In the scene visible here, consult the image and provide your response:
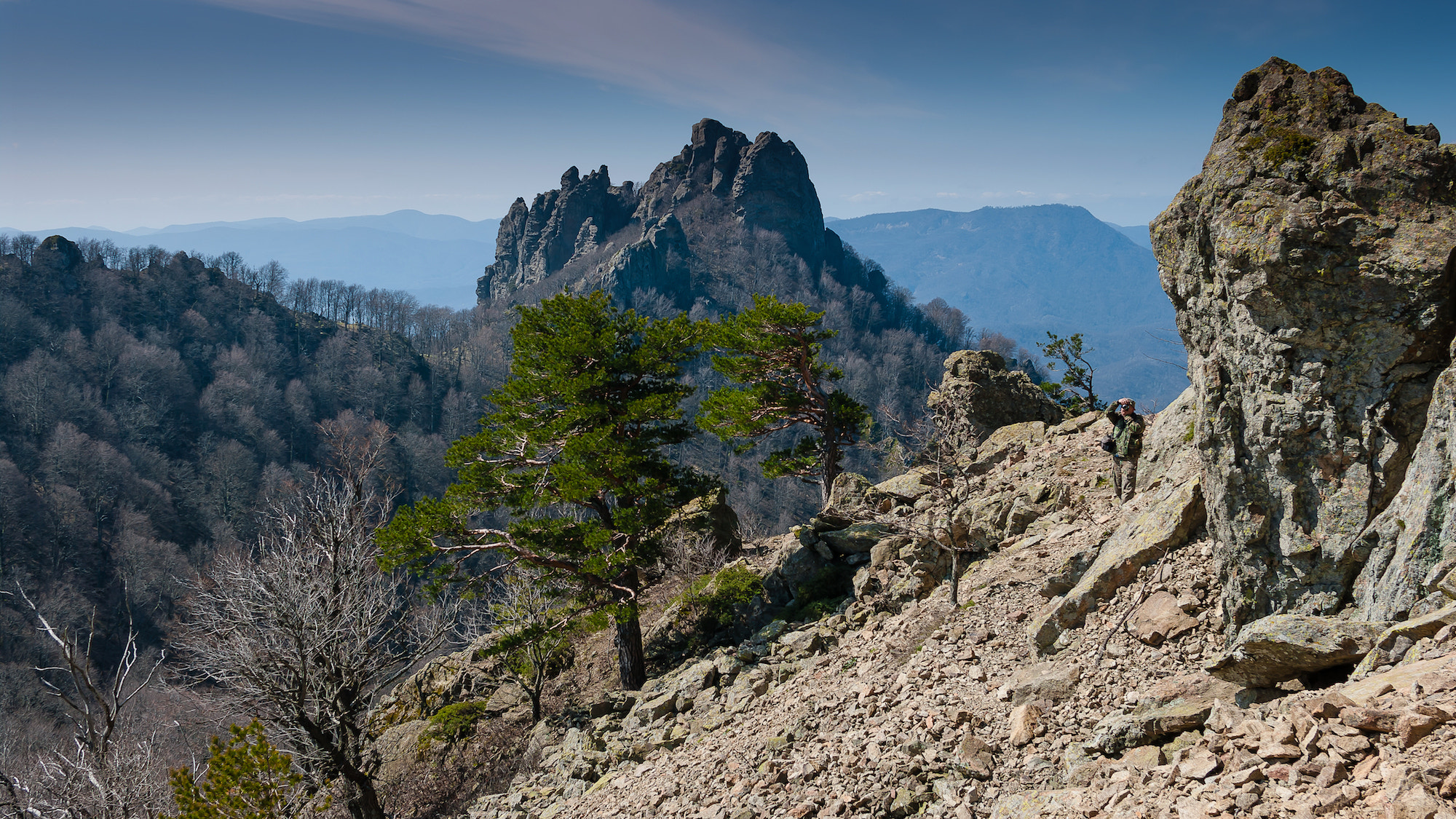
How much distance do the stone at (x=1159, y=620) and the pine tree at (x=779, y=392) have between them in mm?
9999

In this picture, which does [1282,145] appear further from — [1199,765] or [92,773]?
[92,773]

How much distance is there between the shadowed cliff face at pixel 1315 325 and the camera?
5051mm

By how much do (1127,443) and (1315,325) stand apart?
205 inches

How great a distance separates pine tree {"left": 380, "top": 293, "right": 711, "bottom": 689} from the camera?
1278 centimetres

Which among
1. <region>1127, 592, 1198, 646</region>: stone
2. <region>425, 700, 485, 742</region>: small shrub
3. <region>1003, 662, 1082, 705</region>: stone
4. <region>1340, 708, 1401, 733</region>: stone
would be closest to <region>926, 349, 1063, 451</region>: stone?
<region>1127, 592, 1198, 646</region>: stone

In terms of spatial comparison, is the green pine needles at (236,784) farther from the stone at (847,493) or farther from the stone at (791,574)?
the stone at (847,493)

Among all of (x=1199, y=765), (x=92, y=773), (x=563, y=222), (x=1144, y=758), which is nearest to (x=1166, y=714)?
(x=1144, y=758)

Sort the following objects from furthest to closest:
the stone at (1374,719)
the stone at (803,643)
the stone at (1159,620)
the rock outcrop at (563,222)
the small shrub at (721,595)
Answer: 1. the rock outcrop at (563,222)
2. the small shrub at (721,595)
3. the stone at (803,643)
4. the stone at (1159,620)
5. the stone at (1374,719)

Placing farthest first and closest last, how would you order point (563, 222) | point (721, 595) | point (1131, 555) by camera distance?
point (563, 222)
point (721, 595)
point (1131, 555)

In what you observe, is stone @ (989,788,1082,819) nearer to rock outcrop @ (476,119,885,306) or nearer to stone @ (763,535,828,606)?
stone @ (763,535,828,606)

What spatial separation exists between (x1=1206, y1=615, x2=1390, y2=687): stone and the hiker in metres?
5.55

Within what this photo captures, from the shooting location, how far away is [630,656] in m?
14.5

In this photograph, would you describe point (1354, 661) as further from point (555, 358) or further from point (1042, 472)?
point (555, 358)

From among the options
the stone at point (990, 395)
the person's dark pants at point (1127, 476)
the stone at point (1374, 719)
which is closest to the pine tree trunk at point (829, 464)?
the stone at point (990, 395)
